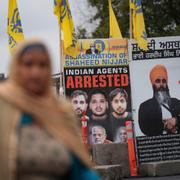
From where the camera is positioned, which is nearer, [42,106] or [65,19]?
[42,106]

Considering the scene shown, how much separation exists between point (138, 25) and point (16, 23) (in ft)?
11.7


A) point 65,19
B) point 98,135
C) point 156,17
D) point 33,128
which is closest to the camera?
point 33,128

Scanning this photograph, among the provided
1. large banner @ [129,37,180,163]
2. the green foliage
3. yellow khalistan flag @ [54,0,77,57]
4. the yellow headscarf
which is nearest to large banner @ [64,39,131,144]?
large banner @ [129,37,180,163]

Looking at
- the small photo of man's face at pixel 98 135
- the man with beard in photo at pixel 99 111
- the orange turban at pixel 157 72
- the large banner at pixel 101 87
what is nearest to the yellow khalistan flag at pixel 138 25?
the large banner at pixel 101 87

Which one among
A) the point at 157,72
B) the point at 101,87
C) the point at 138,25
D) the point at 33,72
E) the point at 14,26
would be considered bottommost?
the point at 33,72

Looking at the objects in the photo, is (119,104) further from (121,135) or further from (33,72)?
(33,72)

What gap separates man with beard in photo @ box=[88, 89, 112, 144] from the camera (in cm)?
1678

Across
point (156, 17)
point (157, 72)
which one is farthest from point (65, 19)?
point (156, 17)

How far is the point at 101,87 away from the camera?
1697 centimetres

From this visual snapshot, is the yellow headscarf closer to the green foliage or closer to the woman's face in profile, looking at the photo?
the woman's face in profile

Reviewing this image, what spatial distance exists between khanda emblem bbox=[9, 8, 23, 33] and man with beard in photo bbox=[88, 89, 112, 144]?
12.7 ft

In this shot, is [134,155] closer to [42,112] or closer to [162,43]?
[162,43]

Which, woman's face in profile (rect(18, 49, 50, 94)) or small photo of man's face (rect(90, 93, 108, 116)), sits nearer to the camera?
woman's face in profile (rect(18, 49, 50, 94))

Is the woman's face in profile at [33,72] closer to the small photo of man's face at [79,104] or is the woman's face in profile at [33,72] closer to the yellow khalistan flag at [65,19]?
the small photo of man's face at [79,104]
